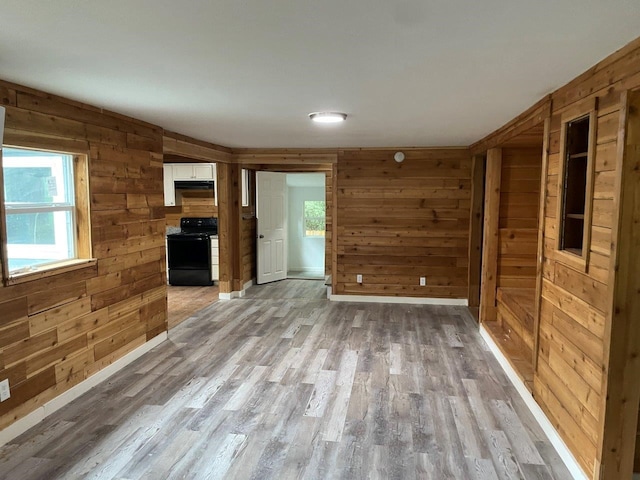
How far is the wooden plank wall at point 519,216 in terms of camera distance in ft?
15.2

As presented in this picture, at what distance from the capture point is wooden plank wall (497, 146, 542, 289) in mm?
4625

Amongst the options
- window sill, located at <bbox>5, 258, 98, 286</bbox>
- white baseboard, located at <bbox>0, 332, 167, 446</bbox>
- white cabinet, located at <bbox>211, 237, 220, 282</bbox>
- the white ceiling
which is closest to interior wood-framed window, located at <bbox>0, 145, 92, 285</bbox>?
window sill, located at <bbox>5, 258, 98, 286</bbox>

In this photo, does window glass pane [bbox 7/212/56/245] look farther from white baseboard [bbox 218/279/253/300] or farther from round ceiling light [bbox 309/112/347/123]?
white baseboard [bbox 218/279/253/300]

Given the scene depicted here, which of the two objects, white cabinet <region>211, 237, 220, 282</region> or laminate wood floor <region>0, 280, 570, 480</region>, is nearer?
laminate wood floor <region>0, 280, 570, 480</region>

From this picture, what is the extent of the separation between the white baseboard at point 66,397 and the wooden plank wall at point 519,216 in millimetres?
3890

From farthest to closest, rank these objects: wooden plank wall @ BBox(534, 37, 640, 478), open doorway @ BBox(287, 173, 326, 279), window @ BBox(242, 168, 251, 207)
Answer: open doorway @ BBox(287, 173, 326, 279) → window @ BBox(242, 168, 251, 207) → wooden plank wall @ BBox(534, 37, 640, 478)

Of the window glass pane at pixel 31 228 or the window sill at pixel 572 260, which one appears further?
the window glass pane at pixel 31 228

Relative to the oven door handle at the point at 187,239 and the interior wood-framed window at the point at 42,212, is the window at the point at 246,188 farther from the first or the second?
the interior wood-framed window at the point at 42,212

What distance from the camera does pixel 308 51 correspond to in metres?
2.00

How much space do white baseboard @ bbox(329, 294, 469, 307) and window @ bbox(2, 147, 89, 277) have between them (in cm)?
377

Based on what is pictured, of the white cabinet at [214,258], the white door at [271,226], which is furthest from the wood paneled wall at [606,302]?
the white cabinet at [214,258]

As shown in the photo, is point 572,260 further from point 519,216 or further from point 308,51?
point 519,216

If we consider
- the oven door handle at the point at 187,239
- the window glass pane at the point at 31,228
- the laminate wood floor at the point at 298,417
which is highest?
the window glass pane at the point at 31,228

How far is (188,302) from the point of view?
6.31 metres
